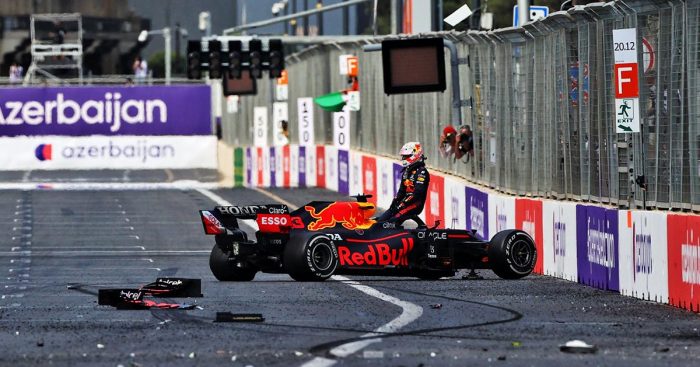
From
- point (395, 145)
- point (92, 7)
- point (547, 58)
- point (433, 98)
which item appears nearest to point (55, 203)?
A: point (395, 145)

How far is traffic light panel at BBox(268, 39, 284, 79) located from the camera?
53.5 metres

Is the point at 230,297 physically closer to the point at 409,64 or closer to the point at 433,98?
the point at 409,64

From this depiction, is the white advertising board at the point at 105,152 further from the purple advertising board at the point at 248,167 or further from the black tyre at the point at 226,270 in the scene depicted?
the black tyre at the point at 226,270

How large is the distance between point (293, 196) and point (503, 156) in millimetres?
17272

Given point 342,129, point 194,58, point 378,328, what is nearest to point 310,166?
point 342,129

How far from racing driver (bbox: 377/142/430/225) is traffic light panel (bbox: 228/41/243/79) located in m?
32.7

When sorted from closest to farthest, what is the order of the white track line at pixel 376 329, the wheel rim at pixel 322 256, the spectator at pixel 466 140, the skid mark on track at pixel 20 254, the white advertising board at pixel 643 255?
the white track line at pixel 376 329, the white advertising board at pixel 643 255, the skid mark on track at pixel 20 254, the wheel rim at pixel 322 256, the spectator at pixel 466 140

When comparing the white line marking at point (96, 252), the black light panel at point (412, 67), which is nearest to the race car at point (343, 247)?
the white line marking at point (96, 252)

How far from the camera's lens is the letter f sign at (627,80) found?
17.8 metres

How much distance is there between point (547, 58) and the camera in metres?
22.7

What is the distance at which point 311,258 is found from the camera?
19391 millimetres

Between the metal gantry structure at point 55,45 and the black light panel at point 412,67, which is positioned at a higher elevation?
the metal gantry structure at point 55,45

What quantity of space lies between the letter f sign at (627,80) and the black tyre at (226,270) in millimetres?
4578

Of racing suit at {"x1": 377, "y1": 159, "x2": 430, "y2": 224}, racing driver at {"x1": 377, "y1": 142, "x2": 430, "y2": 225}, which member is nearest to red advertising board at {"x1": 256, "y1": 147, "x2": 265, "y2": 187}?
racing driver at {"x1": 377, "y1": 142, "x2": 430, "y2": 225}
